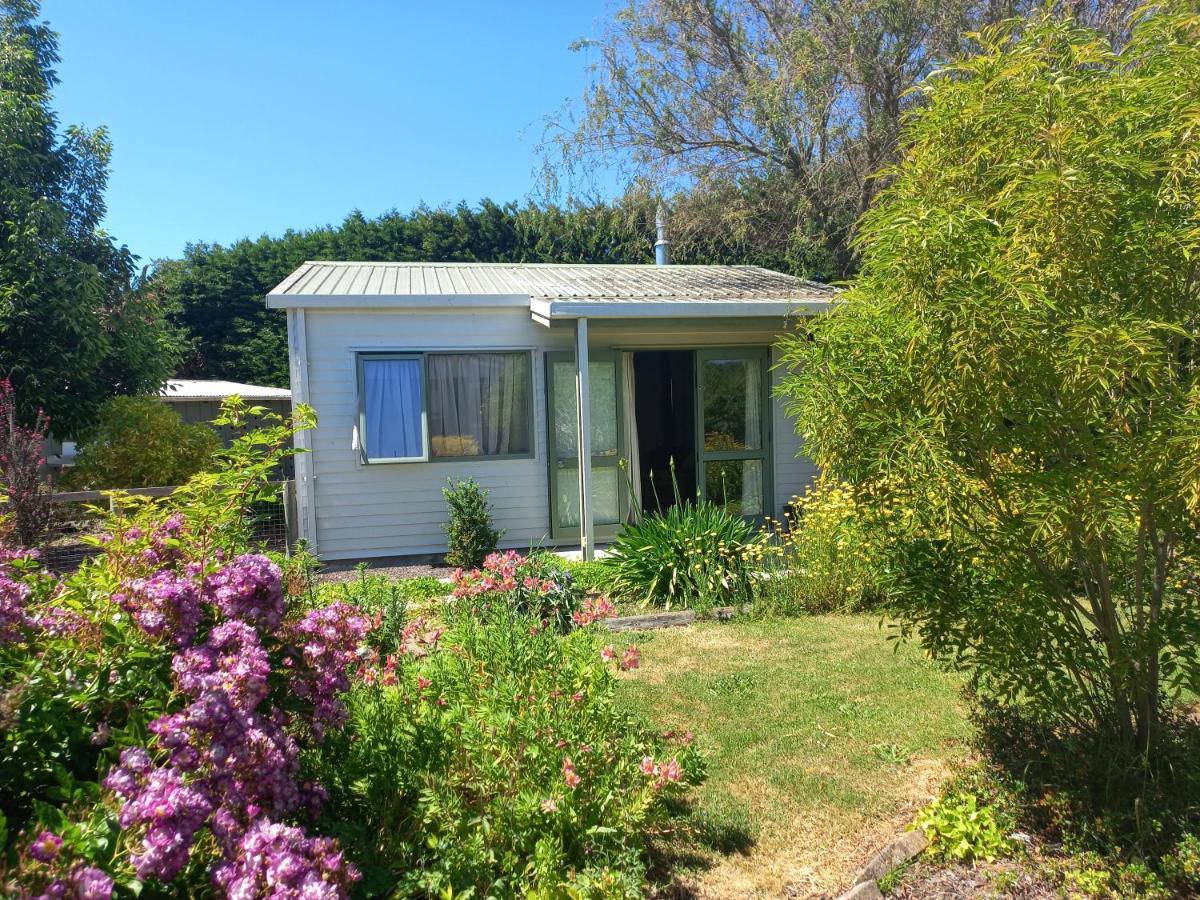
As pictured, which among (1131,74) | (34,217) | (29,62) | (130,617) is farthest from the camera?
(29,62)

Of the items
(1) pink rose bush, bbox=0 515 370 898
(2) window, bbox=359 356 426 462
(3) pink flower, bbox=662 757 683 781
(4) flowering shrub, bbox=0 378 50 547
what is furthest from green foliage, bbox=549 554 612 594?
(4) flowering shrub, bbox=0 378 50 547

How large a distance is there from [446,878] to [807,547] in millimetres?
4910

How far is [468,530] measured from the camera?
8.32 m

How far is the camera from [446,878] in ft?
7.83

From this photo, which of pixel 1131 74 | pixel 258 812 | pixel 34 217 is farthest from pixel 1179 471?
pixel 34 217

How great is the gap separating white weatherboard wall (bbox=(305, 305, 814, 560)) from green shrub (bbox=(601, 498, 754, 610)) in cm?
223

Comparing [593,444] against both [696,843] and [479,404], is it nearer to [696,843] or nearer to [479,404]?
[479,404]

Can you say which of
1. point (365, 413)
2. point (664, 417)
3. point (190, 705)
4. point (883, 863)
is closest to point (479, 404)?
point (365, 413)

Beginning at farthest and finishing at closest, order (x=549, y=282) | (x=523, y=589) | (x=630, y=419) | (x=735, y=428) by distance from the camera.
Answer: (x=549, y=282) → (x=735, y=428) → (x=630, y=419) → (x=523, y=589)

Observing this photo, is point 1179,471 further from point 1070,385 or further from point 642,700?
point 642,700

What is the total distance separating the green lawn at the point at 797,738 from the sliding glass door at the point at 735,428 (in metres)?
3.75

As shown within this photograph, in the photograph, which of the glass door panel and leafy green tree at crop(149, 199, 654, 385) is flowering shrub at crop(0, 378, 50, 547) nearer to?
the glass door panel

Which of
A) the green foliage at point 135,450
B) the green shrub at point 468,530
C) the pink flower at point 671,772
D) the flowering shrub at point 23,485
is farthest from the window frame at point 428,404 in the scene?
the pink flower at point 671,772

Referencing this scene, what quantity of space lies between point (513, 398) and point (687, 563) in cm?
331
